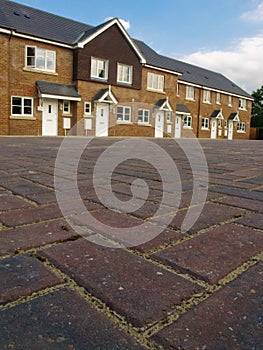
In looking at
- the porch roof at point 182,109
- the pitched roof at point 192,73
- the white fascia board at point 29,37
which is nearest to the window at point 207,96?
the pitched roof at point 192,73

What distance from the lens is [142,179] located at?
3.10m

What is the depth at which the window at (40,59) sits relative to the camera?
15.6 meters

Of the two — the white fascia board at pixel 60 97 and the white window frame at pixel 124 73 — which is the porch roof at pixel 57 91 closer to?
the white fascia board at pixel 60 97

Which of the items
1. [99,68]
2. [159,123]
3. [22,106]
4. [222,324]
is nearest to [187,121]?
[159,123]

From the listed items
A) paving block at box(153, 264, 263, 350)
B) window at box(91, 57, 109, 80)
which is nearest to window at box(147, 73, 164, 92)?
window at box(91, 57, 109, 80)

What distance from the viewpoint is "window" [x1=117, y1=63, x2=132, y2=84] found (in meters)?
→ 19.2

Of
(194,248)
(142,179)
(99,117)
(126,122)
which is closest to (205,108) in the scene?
(126,122)

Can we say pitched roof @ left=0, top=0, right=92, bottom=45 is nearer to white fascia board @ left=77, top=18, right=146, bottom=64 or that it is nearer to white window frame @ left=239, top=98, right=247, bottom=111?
white fascia board @ left=77, top=18, right=146, bottom=64

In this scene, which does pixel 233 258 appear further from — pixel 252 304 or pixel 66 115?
pixel 66 115

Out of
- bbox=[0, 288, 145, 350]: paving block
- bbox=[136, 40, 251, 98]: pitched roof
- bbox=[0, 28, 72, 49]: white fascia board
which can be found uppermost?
bbox=[136, 40, 251, 98]: pitched roof

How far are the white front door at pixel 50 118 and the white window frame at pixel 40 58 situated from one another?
1653mm

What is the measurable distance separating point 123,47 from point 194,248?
63.5ft

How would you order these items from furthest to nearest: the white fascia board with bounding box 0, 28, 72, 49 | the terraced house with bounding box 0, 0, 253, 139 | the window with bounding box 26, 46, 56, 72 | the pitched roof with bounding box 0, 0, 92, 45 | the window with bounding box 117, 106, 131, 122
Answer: the window with bounding box 117, 106, 131, 122 → the window with bounding box 26, 46, 56, 72 → the pitched roof with bounding box 0, 0, 92, 45 → the terraced house with bounding box 0, 0, 253, 139 → the white fascia board with bounding box 0, 28, 72, 49

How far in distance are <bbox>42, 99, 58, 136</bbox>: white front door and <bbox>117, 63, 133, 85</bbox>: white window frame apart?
473cm
